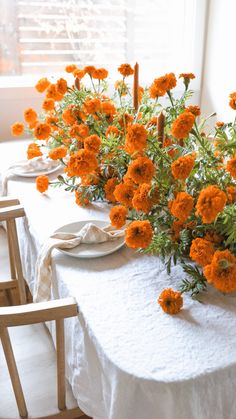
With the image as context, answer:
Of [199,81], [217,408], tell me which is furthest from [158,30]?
[217,408]

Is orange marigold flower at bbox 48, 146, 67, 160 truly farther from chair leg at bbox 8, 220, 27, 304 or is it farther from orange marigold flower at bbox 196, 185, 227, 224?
orange marigold flower at bbox 196, 185, 227, 224

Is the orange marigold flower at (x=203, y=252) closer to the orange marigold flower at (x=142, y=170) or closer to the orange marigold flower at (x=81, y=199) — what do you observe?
the orange marigold flower at (x=142, y=170)

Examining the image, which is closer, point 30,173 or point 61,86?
point 61,86

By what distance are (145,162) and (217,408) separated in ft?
1.55

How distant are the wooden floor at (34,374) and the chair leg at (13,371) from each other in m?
0.04

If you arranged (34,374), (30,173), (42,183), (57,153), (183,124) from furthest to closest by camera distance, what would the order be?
(30,173) < (42,183) < (57,153) < (34,374) < (183,124)

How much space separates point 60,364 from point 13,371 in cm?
10

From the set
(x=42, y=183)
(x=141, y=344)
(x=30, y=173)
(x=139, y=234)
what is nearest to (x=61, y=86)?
(x=42, y=183)

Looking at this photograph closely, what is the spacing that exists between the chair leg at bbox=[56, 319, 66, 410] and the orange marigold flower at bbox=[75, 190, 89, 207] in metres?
0.55

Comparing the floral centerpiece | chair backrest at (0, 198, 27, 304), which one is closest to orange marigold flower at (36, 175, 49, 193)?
chair backrest at (0, 198, 27, 304)

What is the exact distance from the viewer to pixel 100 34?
272 centimetres

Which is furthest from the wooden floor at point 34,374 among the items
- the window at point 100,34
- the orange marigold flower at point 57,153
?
the window at point 100,34

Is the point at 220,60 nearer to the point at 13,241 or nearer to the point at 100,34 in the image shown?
the point at 100,34

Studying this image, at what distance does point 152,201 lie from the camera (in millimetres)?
930
